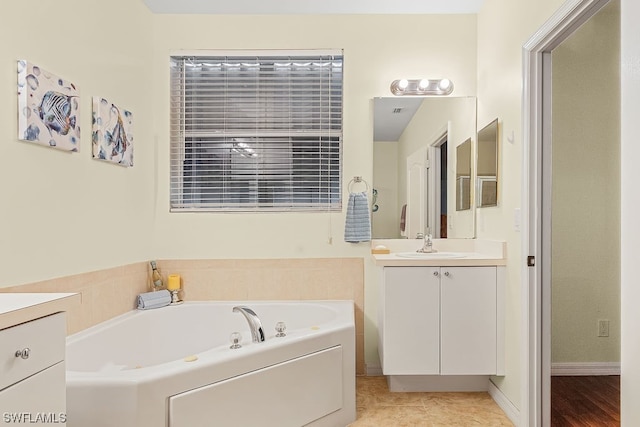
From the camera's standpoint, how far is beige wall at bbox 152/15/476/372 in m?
3.30

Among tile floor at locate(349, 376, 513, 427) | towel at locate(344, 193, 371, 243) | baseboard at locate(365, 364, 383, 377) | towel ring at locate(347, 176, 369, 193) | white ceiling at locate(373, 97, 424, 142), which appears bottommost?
tile floor at locate(349, 376, 513, 427)

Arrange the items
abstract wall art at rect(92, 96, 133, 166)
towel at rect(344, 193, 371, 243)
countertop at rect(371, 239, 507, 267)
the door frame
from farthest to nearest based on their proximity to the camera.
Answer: towel at rect(344, 193, 371, 243)
countertop at rect(371, 239, 507, 267)
abstract wall art at rect(92, 96, 133, 166)
the door frame

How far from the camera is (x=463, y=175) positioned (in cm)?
329

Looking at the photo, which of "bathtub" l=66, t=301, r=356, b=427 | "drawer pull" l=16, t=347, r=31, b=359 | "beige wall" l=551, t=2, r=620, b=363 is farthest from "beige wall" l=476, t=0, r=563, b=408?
"drawer pull" l=16, t=347, r=31, b=359

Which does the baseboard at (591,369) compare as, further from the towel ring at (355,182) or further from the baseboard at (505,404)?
the towel ring at (355,182)

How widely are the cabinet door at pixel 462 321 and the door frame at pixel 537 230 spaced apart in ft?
1.40

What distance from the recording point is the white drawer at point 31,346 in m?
1.02

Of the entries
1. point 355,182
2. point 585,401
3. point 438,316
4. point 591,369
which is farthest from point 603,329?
point 355,182

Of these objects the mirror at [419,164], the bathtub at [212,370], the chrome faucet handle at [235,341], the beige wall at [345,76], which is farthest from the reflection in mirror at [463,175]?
the chrome faucet handle at [235,341]

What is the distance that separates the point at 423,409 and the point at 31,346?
7.30 ft

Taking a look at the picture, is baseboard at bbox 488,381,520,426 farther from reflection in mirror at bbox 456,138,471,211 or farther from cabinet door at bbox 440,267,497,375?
reflection in mirror at bbox 456,138,471,211

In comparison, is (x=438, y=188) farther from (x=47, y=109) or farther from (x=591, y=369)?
(x=47, y=109)

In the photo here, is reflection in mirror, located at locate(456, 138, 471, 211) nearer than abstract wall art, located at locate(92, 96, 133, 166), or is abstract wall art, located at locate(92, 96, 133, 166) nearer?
abstract wall art, located at locate(92, 96, 133, 166)

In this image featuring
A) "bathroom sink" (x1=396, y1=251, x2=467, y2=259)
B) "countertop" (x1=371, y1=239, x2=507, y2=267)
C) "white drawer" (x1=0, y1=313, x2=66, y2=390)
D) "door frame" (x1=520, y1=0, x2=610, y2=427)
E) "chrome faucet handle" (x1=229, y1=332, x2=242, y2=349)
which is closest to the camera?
"white drawer" (x1=0, y1=313, x2=66, y2=390)
